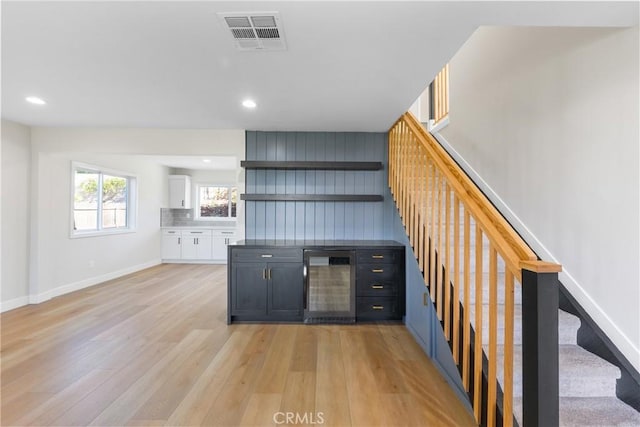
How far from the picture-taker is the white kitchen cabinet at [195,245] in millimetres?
7430

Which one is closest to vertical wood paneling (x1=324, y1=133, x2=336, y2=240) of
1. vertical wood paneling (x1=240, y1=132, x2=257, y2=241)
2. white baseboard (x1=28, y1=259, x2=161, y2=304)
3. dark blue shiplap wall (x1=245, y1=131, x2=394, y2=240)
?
dark blue shiplap wall (x1=245, y1=131, x2=394, y2=240)

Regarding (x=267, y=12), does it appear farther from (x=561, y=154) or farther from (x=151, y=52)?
(x=561, y=154)

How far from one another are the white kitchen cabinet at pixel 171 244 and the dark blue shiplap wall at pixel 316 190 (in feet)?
13.0

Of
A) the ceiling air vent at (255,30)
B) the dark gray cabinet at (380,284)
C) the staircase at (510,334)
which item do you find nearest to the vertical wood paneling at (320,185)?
the dark gray cabinet at (380,284)

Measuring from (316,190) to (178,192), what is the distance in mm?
4852

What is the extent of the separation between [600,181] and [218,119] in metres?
3.54

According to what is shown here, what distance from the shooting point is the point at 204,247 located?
7.44 metres

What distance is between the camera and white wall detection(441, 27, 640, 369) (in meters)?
1.77

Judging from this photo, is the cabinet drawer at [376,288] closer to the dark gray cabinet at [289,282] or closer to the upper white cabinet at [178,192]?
the dark gray cabinet at [289,282]

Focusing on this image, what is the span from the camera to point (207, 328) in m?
3.44

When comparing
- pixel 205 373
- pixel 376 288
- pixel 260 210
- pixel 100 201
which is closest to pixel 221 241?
pixel 100 201

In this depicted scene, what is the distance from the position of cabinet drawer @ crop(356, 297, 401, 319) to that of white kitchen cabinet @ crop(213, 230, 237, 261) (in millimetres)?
4560

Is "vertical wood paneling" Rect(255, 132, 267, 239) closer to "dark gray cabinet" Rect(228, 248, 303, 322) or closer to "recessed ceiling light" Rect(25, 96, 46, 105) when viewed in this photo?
"dark gray cabinet" Rect(228, 248, 303, 322)

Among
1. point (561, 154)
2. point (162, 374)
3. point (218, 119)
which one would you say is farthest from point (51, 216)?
point (561, 154)
